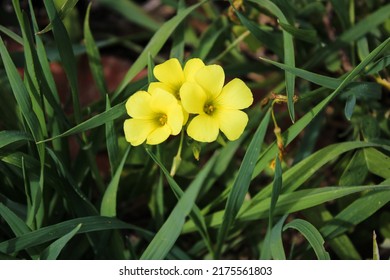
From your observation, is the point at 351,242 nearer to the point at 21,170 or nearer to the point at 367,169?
the point at 367,169

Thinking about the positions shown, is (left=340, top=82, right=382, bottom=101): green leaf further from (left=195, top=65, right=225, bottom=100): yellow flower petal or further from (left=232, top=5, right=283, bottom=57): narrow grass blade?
(left=195, top=65, right=225, bottom=100): yellow flower petal

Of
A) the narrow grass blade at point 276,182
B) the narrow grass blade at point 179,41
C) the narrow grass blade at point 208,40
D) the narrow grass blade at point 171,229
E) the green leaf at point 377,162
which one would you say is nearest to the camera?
the narrow grass blade at point 171,229

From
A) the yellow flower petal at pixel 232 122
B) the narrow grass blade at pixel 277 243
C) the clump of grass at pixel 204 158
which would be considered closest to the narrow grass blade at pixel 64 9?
the clump of grass at pixel 204 158

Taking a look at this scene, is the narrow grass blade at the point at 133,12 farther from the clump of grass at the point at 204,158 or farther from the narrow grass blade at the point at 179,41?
the narrow grass blade at the point at 179,41

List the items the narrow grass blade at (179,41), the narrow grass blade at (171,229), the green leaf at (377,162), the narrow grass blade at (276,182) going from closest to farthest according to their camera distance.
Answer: the narrow grass blade at (171,229) < the narrow grass blade at (276,182) < the green leaf at (377,162) < the narrow grass blade at (179,41)

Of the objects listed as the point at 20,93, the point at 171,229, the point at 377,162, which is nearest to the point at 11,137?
the point at 20,93

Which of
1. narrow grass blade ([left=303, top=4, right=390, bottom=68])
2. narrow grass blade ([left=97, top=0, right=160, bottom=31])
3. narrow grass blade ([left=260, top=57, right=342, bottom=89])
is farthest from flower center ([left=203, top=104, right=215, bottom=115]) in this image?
narrow grass blade ([left=97, top=0, right=160, bottom=31])

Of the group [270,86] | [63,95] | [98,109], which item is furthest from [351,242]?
[63,95]
